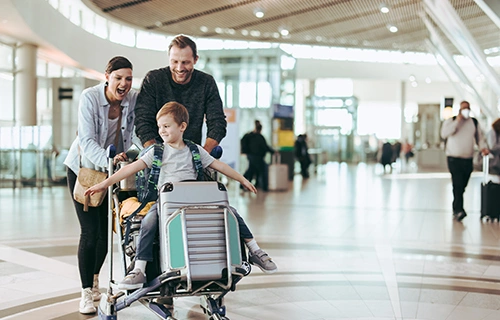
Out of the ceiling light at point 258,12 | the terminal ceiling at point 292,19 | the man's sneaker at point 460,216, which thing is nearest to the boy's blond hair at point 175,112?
the man's sneaker at point 460,216

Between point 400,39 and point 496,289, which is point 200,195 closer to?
point 496,289

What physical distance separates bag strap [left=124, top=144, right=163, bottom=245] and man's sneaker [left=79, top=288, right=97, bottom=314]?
35.3 inches

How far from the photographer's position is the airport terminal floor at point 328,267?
189 inches

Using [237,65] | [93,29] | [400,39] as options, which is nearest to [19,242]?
[237,65]

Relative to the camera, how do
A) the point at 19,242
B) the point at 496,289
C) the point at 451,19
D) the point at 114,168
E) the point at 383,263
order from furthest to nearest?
the point at 451,19, the point at 19,242, the point at 383,263, the point at 496,289, the point at 114,168

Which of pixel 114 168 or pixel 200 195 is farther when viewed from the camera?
pixel 114 168

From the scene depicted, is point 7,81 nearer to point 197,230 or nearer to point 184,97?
point 184,97

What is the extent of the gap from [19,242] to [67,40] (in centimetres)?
1633

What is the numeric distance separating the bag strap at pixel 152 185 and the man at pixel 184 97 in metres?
0.40

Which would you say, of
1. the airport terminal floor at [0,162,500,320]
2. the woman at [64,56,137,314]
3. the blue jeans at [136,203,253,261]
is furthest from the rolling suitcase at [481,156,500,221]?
the blue jeans at [136,203,253,261]

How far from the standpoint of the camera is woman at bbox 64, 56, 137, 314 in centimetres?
435

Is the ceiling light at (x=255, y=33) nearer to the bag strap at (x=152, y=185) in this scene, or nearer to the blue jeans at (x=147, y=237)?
the bag strap at (x=152, y=185)

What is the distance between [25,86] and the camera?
2311cm

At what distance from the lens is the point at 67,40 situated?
907 inches
